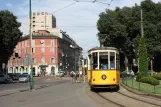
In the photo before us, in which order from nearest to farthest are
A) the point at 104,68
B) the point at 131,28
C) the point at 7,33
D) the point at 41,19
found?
the point at 104,68, the point at 7,33, the point at 131,28, the point at 41,19

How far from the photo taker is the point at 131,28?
233 ft

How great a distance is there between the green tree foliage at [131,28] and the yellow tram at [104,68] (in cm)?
4083

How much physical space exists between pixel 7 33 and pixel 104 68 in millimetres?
41924

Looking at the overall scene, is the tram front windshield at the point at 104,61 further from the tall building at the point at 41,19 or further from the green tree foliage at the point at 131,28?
the tall building at the point at 41,19

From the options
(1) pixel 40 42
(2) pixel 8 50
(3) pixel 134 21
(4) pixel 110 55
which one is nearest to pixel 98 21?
(3) pixel 134 21

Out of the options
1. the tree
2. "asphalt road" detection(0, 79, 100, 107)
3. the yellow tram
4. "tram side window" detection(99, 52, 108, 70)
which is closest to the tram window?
the yellow tram

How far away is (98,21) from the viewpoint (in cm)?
7656

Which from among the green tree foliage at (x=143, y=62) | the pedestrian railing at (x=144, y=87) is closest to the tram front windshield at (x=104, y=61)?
the pedestrian railing at (x=144, y=87)

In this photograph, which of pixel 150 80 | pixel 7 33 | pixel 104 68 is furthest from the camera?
pixel 7 33

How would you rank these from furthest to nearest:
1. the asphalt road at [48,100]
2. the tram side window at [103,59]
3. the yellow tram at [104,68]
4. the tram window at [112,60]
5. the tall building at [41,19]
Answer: the tall building at [41,19] → the tram side window at [103,59] → the tram window at [112,60] → the yellow tram at [104,68] → the asphalt road at [48,100]

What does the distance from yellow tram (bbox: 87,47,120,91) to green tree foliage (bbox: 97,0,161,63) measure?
1608 inches

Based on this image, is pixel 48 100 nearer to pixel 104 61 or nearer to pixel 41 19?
pixel 104 61

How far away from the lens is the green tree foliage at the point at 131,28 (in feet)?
230

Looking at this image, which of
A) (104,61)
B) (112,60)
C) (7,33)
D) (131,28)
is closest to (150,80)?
(112,60)
